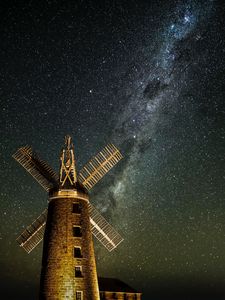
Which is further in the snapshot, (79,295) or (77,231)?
(77,231)

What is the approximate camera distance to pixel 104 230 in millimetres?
28312

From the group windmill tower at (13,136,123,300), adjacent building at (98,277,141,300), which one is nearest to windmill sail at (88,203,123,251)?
windmill tower at (13,136,123,300)

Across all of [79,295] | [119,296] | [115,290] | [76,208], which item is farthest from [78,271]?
[119,296]

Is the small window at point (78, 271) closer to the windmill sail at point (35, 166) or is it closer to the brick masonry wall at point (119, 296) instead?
the windmill sail at point (35, 166)

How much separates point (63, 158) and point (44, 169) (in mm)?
2501

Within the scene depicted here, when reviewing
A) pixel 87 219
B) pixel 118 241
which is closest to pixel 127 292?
pixel 118 241

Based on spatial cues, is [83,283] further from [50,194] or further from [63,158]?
[63,158]

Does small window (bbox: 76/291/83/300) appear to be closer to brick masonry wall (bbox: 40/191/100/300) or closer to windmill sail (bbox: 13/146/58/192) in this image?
brick masonry wall (bbox: 40/191/100/300)

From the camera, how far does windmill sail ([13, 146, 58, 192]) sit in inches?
1102

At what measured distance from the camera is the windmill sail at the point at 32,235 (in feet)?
91.8

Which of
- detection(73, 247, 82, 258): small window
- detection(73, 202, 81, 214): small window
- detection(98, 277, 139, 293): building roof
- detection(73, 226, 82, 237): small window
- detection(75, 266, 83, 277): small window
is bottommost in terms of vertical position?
detection(75, 266, 83, 277): small window

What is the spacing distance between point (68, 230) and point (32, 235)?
4810 millimetres

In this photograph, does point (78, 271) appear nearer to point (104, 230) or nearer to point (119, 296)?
point (104, 230)

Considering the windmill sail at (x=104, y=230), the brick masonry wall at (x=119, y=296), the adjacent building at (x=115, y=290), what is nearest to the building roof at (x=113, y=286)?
the adjacent building at (x=115, y=290)
